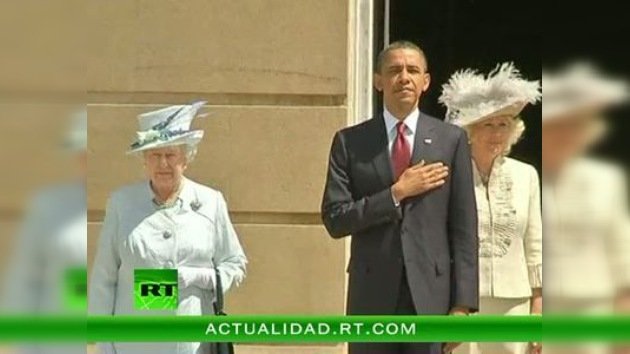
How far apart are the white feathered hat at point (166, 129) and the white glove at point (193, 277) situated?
0.55 meters

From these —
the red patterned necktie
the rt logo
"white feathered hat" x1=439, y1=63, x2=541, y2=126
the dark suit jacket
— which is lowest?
the rt logo

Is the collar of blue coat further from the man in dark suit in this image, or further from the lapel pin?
the man in dark suit

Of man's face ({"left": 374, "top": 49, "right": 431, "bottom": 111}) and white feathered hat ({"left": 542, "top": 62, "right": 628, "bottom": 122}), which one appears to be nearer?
white feathered hat ({"left": 542, "top": 62, "right": 628, "bottom": 122})

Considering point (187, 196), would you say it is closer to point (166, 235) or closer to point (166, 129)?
point (166, 235)

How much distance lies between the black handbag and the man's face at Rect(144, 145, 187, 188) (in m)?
0.44

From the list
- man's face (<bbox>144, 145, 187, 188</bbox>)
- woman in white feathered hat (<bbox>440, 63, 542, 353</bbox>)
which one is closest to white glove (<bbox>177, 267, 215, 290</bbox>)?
man's face (<bbox>144, 145, 187, 188</bbox>)

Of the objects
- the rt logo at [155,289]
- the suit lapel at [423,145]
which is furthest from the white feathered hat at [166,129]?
the suit lapel at [423,145]

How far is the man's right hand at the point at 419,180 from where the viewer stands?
5109 mm

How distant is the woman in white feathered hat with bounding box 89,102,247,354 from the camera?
5.13 m

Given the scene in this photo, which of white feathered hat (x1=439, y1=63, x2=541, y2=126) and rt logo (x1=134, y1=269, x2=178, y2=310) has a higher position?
white feathered hat (x1=439, y1=63, x2=541, y2=126)

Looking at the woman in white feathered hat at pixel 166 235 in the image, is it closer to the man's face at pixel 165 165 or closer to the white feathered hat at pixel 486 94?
the man's face at pixel 165 165

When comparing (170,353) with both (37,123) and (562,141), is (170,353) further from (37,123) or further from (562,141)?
(562,141)

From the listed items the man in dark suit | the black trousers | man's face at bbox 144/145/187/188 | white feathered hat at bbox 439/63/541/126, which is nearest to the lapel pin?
man's face at bbox 144/145/187/188

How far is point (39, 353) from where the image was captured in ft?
15.9
